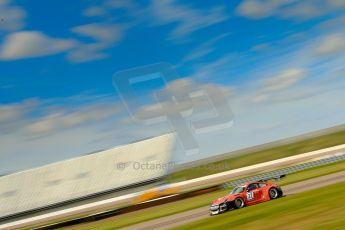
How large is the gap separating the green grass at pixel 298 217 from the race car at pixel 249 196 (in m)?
1.50

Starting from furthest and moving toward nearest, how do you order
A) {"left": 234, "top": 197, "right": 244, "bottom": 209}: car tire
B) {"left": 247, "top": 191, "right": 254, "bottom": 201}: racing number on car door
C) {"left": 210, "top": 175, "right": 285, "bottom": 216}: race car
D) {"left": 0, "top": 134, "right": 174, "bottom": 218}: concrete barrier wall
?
{"left": 0, "top": 134, "right": 174, "bottom": 218}: concrete barrier wall
{"left": 247, "top": 191, "right": 254, "bottom": 201}: racing number on car door
{"left": 234, "top": 197, "right": 244, "bottom": 209}: car tire
{"left": 210, "top": 175, "right": 285, "bottom": 216}: race car

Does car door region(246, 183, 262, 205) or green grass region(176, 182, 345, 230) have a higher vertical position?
car door region(246, 183, 262, 205)

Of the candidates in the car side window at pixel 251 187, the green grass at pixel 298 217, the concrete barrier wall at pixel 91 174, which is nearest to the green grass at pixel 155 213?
the car side window at pixel 251 187

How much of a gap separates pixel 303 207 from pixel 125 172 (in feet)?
194

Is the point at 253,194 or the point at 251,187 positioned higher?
the point at 251,187

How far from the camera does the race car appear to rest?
2158 centimetres

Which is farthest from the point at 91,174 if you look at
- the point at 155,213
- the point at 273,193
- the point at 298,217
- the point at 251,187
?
the point at 298,217

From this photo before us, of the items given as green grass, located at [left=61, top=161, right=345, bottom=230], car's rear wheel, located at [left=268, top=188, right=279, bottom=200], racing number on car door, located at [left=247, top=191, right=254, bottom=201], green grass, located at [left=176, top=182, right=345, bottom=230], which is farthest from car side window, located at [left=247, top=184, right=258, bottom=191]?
green grass, located at [left=61, top=161, right=345, bottom=230]

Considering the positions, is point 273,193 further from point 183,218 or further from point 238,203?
point 183,218

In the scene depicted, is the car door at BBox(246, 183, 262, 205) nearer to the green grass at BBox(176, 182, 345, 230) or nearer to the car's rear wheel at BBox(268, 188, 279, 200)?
the car's rear wheel at BBox(268, 188, 279, 200)

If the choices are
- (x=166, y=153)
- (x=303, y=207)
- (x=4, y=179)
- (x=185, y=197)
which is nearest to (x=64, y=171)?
(x=4, y=179)

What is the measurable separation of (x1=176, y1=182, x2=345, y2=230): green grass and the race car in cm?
150

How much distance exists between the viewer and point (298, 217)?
1416 centimetres

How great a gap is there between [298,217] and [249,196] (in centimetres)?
793
